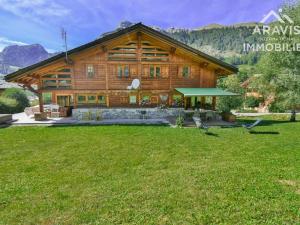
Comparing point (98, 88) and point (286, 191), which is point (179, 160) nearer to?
point (286, 191)

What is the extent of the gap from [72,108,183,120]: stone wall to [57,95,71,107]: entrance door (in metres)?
3.34

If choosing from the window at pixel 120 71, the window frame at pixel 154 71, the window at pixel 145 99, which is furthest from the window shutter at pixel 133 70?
the window at pixel 145 99

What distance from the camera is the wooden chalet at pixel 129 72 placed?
19656mm

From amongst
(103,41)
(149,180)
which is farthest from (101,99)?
(149,180)

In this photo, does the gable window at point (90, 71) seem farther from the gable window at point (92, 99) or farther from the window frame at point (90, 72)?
the gable window at point (92, 99)

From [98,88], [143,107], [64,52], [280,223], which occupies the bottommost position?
[280,223]

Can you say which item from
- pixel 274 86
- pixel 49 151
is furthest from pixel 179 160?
pixel 274 86

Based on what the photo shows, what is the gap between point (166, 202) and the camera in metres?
5.56

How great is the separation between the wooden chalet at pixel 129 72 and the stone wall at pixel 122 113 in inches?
52.6

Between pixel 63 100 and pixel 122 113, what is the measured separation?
6.82 m

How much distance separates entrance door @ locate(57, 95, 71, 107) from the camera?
2173 centimetres

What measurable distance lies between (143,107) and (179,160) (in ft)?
41.8

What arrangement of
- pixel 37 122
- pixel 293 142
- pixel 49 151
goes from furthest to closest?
pixel 37 122 → pixel 293 142 → pixel 49 151

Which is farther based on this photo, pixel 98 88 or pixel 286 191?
pixel 98 88
